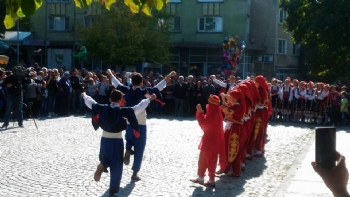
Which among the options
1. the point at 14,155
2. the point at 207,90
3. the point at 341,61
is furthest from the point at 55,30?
the point at 14,155

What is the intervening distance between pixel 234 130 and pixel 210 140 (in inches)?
47.9

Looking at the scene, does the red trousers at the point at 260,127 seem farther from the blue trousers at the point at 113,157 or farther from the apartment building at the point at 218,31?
the apartment building at the point at 218,31

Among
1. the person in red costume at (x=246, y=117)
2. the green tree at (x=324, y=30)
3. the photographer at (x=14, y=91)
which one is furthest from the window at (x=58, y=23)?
the person in red costume at (x=246, y=117)

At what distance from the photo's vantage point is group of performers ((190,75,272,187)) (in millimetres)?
10148

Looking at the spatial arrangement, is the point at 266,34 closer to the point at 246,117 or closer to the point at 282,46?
the point at 282,46

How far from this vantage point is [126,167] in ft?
38.2

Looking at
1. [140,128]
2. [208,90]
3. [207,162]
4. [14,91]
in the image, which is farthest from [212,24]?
[207,162]

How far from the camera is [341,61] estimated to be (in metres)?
38.1

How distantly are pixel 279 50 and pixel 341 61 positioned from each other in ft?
40.3

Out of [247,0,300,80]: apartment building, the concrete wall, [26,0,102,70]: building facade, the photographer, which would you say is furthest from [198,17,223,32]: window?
the photographer

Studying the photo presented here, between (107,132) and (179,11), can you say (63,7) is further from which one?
(107,132)

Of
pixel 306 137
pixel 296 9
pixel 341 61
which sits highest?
pixel 296 9

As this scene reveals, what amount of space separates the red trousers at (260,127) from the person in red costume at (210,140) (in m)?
3.33

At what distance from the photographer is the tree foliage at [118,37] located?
36688 millimetres
